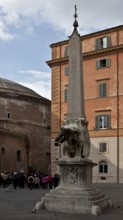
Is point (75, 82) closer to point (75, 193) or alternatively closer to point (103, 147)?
point (75, 193)

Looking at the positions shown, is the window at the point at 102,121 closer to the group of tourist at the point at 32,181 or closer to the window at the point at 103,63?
the window at the point at 103,63

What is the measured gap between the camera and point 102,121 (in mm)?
32219

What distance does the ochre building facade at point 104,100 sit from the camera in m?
31.3

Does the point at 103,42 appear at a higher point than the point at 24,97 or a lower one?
higher

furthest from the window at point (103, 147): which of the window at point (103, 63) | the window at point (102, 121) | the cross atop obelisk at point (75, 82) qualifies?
the cross atop obelisk at point (75, 82)

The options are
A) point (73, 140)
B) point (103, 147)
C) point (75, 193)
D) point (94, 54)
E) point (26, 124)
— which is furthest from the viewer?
point (26, 124)

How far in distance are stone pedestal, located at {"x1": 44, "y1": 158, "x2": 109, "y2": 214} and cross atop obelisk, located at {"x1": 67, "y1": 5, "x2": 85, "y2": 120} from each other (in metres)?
1.51

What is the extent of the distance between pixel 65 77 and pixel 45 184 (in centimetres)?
1196

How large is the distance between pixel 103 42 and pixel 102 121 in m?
6.56

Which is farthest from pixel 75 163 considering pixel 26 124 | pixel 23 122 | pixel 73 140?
pixel 26 124

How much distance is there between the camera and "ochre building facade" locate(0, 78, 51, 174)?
1688 inches

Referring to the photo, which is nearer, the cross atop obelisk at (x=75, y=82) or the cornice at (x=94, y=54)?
the cross atop obelisk at (x=75, y=82)

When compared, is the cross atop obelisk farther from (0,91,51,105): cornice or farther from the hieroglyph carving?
(0,91,51,105): cornice

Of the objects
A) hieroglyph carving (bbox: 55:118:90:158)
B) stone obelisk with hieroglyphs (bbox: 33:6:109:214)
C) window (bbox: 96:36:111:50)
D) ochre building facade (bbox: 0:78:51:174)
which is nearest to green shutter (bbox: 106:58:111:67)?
window (bbox: 96:36:111:50)
